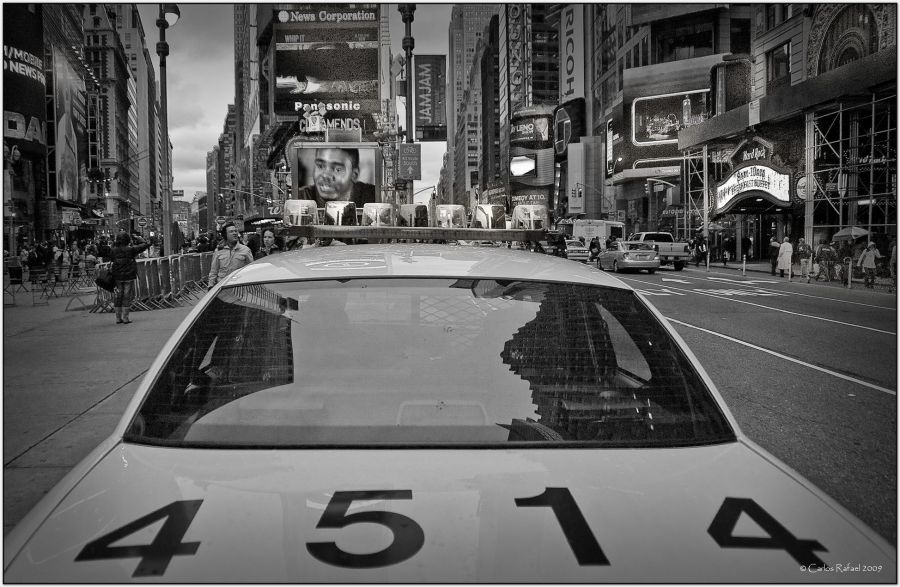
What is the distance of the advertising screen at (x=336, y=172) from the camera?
40969 millimetres

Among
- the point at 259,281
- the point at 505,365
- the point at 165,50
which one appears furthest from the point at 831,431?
the point at 165,50

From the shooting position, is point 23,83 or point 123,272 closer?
point 123,272

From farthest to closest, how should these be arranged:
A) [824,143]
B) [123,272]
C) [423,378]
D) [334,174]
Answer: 1. [334,174]
2. [824,143]
3. [123,272]
4. [423,378]

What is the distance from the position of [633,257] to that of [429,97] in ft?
492

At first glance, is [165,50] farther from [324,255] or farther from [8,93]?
[8,93]

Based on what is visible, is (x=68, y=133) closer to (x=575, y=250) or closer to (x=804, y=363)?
(x=575, y=250)

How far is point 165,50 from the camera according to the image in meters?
21.6

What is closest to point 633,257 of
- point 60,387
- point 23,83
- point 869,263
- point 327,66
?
point 869,263

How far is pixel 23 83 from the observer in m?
48.2

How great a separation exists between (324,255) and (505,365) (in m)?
0.80

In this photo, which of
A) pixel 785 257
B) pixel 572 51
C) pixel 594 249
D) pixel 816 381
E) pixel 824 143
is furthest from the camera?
pixel 572 51

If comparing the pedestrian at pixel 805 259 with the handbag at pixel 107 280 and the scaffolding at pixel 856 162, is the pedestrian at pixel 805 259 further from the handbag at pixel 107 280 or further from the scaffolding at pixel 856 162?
the handbag at pixel 107 280

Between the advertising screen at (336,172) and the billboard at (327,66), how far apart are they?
38174 millimetres

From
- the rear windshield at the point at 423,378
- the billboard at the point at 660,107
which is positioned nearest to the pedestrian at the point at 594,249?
the billboard at the point at 660,107
